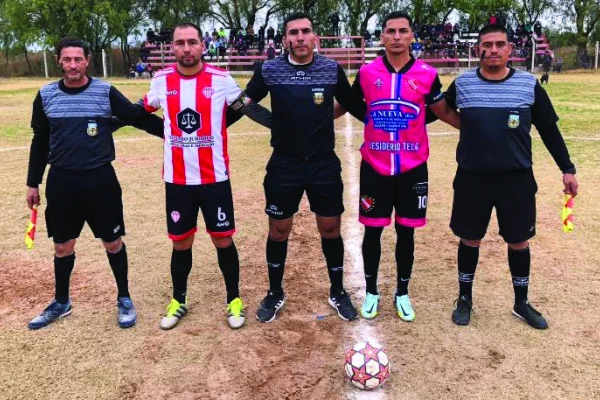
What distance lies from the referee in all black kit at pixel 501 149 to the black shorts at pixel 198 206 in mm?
1650

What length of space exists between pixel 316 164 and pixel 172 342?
5.13 feet

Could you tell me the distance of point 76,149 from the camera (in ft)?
12.7

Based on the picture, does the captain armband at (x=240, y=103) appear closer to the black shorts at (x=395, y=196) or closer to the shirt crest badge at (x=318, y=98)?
the shirt crest badge at (x=318, y=98)

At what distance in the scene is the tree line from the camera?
1486 inches

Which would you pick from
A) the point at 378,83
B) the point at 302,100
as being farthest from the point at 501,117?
the point at 302,100

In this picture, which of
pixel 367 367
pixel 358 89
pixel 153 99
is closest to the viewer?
pixel 367 367

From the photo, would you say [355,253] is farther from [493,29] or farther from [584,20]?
[584,20]

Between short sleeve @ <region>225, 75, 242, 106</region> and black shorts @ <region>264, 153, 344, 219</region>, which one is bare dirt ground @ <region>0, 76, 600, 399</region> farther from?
short sleeve @ <region>225, 75, 242, 106</region>

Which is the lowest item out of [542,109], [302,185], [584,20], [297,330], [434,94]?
[297,330]

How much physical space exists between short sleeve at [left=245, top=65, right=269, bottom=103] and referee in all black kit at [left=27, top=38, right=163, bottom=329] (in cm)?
72

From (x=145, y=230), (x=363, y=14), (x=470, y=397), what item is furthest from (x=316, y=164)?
(x=363, y=14)

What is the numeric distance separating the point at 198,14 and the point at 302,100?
4043 cm

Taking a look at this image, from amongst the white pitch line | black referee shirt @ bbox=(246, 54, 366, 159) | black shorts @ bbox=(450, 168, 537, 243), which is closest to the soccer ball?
the white pitch line

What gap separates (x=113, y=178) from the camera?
4.05 m
